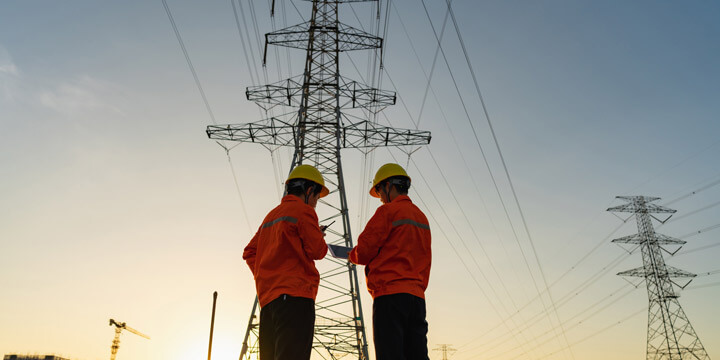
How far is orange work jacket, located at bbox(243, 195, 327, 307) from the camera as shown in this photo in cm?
342

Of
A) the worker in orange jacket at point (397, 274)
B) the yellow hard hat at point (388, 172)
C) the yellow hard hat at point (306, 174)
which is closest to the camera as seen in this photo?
the worker in orange jacket at point (397, 274)

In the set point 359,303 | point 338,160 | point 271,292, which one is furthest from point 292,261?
point 338,160

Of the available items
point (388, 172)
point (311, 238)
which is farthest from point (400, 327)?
point (388, 172)

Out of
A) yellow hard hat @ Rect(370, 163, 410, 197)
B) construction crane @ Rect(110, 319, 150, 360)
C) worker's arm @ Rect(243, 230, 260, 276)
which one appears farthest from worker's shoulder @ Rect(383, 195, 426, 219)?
construction crane @ Rect(110, 319, 150, 360)

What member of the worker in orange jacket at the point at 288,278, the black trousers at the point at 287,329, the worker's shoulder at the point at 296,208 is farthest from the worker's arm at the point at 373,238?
the black trousers at the point at 287,329

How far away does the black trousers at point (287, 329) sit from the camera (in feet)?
10.5

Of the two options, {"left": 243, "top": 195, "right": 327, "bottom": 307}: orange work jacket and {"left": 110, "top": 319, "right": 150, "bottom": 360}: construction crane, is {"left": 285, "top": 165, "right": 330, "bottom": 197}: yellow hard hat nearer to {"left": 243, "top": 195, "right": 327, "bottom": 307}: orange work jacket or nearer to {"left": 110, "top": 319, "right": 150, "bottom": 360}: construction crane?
{"left": 243, "top": 195, "right": 327, "bottom": 307}: orange work jacket

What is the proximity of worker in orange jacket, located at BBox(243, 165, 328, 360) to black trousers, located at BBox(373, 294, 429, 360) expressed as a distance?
557 millimetres

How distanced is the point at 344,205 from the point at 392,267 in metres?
9.81

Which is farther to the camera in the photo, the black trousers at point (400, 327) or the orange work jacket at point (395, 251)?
the orange work jacket at point (395, 251)

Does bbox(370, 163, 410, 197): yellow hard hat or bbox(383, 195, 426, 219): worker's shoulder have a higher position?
bbox(370, 163, 410, 197): yellow hard hat

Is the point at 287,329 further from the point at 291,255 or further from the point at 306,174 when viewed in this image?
the point at 306,174

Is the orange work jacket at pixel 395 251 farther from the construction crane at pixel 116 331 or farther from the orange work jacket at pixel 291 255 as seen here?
the construction crane at pixel 116 331

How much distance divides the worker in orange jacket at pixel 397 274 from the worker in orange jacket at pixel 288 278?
19.5 inches
